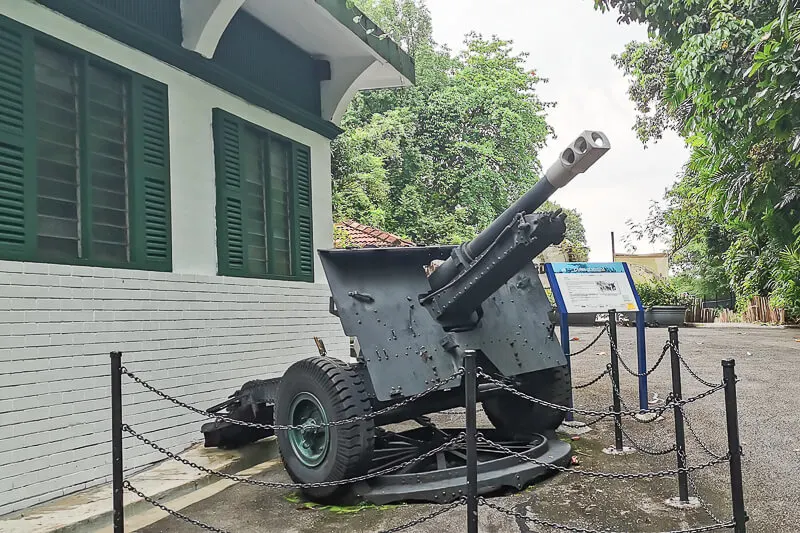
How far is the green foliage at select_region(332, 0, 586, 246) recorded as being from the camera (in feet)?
68.2

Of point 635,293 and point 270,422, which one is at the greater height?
point 635,293

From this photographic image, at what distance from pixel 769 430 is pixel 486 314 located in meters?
2.95

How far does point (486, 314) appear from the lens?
599 cm

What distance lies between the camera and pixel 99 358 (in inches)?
204

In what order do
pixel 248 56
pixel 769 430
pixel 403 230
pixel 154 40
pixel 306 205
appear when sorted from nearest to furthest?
pixel 154 40
pixel 769 430
pixel 248 56
pixel 306 205
pixel 403 230

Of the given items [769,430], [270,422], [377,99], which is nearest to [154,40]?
[270,422]

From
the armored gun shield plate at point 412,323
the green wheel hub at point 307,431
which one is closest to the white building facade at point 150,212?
the green wheel hub at point 307,431

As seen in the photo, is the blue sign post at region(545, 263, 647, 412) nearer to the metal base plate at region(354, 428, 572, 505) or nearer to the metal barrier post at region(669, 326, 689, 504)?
the metal base plate at region(354, 428, 572, 505)

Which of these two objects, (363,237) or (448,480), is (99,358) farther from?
(363,237)

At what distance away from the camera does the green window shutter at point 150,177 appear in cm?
576

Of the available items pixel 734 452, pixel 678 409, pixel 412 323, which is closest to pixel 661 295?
pixel 412 323

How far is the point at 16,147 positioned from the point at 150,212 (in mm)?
1344

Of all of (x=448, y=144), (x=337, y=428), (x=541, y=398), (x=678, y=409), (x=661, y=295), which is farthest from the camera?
(x=661, y=295)

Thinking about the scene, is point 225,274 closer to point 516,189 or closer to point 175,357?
point 175,357
